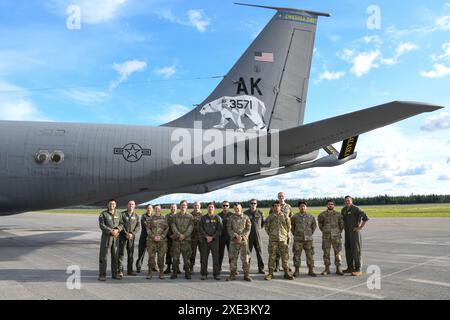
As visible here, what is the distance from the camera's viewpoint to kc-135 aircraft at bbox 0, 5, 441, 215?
1283 cm

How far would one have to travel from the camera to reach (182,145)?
1298 centimetres

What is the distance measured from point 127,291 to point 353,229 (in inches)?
215

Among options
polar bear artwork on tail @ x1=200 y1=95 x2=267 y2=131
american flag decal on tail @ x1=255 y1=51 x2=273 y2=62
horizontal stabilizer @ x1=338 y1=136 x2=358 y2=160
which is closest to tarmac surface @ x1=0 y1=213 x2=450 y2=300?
horizontal stabilizer @ x1=338 y1=136 x2=358 y2=160

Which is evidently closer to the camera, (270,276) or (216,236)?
(270,276)

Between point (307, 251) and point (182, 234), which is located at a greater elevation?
point (182, 234)

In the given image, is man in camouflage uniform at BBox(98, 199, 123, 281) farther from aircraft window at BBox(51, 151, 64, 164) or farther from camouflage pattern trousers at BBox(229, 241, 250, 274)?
aircraft window at BBox(51, 151, 64, 164)

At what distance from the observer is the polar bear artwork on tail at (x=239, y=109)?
45.3 ft

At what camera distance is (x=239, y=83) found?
1401cm

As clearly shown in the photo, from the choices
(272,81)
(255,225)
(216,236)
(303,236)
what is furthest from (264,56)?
(216,236)

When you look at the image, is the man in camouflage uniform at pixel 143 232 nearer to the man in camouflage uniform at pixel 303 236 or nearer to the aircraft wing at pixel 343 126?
the man in camouflage uniform at pixel 303 236

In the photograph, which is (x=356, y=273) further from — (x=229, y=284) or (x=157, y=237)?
(x=157, y=237)

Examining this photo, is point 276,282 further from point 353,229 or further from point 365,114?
point 365,114

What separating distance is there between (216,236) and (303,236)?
206 centimetres
